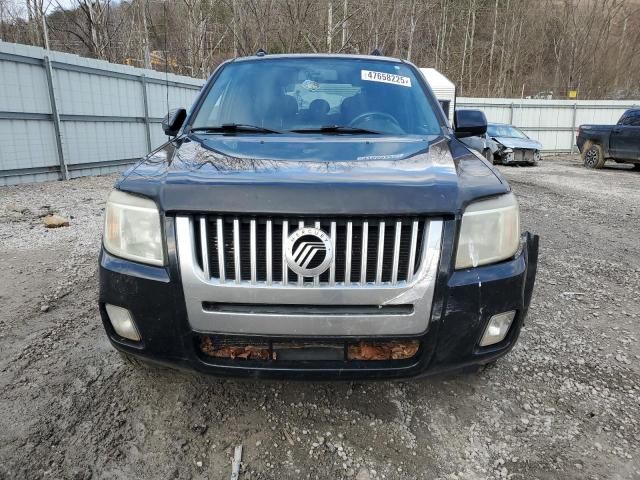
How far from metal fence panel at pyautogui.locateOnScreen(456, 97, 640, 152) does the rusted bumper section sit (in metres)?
20.7

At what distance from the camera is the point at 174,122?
303cm

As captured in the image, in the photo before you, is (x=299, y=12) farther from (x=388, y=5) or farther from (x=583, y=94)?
(x=583, y=94)

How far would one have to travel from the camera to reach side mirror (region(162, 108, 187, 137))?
118 inches

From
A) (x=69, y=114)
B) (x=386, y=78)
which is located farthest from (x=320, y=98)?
(x=69, y=114)

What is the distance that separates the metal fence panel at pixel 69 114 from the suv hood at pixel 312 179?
7699mm

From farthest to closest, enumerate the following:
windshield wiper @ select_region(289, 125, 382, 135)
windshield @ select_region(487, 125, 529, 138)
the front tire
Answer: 1. windshield @ select_region(487, 125, 529, 138)
2. the front tire
3. windshield wiper @ select_region(289, 125, 382, 135)

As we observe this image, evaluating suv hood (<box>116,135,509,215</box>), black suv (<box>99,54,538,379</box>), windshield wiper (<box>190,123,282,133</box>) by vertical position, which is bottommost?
black suv (<box>99,54,538,379</box>)

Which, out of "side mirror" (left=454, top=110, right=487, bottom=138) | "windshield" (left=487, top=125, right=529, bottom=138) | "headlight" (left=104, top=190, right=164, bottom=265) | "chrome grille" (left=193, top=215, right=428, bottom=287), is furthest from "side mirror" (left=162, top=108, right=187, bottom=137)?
"windshield" (left=487, top=125, right=529, bottom=138)

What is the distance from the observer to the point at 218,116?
285 cm

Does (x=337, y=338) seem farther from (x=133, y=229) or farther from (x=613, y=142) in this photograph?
(x=613, y=142)

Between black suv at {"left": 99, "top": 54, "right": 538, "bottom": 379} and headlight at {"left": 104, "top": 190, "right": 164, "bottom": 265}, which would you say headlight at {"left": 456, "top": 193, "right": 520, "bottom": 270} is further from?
headlight at {"left": 104, "top": 190, "right": 164, "bottom": 265}

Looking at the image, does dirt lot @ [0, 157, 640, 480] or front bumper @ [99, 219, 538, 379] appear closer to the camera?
front bumper @ [99, 219, 538, 379]

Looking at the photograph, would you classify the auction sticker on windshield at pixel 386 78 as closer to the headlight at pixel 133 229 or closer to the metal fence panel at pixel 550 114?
the headlight at pixel 133 229

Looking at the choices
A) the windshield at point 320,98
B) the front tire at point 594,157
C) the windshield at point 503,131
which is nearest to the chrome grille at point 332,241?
the windshield at point 320,98
